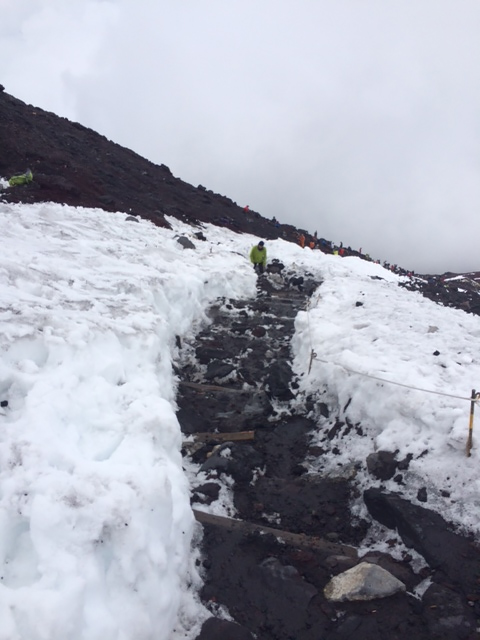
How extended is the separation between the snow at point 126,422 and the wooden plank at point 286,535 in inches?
11.7

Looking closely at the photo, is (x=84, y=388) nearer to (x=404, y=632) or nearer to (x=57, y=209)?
(x=404, y=632)

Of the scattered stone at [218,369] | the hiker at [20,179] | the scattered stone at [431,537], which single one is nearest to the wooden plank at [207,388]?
the scattered stone at [218,369]

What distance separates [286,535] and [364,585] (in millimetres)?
1087

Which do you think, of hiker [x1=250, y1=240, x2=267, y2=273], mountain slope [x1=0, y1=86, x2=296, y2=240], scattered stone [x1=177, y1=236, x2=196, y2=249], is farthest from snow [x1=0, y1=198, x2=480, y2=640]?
hiker [x1=250, y1=240, x2=267, y2=273]

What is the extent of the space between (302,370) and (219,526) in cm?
416

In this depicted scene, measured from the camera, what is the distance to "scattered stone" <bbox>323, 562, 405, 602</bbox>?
4082mm

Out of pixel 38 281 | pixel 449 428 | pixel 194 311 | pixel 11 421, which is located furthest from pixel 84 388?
pixel 194 311

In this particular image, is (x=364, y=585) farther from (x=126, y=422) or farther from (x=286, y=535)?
(x=126, y=422)

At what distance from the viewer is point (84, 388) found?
5.20 m

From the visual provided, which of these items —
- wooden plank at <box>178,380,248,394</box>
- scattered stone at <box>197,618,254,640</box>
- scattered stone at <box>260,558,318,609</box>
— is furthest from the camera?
wooden plank at <box>178,380,248,394</box>

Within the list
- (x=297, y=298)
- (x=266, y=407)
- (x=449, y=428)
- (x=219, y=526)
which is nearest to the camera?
(x=219, y=526)

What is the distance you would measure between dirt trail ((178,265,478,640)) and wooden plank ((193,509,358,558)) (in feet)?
0.04

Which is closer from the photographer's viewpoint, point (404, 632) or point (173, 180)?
point (404, 632)

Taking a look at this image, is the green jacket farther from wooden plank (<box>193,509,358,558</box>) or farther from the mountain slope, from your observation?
wooden plank (<box>193,509,358,558</box>)
